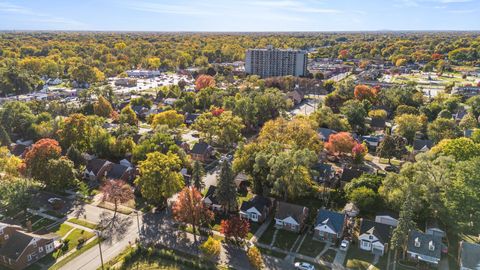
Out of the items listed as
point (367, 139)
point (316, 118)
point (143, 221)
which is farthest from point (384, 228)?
point (316, 118)

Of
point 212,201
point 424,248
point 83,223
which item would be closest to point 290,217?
point 212,201

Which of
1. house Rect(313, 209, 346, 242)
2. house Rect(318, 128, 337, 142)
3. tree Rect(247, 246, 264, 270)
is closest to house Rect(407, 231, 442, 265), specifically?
house Rect(313, 209, 346, 242)

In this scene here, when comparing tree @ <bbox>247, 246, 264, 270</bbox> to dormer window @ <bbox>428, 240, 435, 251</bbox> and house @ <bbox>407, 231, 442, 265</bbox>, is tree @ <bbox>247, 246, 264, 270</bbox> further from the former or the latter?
dormer window @ <bbox>428, 240, 435, 251</bbox>

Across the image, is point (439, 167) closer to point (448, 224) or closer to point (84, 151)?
point (448, 224)

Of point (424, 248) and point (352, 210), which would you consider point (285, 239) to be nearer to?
point (352, 210)

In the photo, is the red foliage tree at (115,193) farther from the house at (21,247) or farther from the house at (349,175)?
the house at (349,175)

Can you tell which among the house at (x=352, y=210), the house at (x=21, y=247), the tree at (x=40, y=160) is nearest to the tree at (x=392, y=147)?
the house at (x=352, y=210)

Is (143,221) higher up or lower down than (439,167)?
lower down
